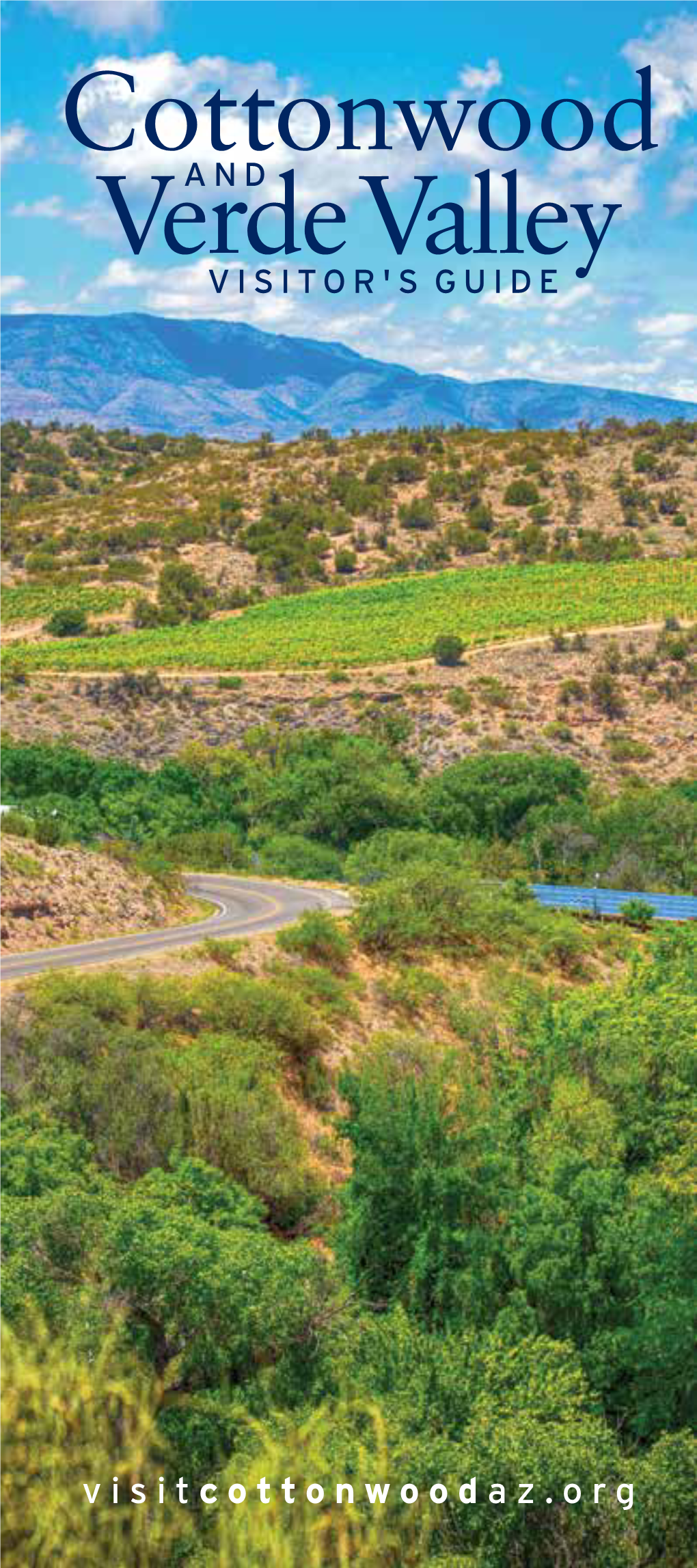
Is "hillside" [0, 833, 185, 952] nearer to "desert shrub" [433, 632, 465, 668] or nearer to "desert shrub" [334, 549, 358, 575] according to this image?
"desert shrub" [433, 632, 465, 668]

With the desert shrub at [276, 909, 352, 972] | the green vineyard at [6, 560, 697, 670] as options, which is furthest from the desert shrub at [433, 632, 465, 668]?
the desert shrub at [276, 909, 352, 972]

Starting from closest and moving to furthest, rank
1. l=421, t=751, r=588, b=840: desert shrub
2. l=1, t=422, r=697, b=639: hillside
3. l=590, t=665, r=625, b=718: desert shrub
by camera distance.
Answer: l=421, t=751, r=588, b=840: desert shrub, l=590, t=665, r=625, b=718: desert shrub, l=1, t=422, r=697, b=639: hillside

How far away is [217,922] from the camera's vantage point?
35188 millimetres

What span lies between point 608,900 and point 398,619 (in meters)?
48.5

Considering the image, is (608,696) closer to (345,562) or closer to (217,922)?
(345,562)

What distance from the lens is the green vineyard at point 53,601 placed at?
3797 inches

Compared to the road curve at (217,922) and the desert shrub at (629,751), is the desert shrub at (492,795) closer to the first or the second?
the desert shrub at (629,751)

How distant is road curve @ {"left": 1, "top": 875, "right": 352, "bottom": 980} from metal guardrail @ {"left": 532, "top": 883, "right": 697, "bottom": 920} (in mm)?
6631

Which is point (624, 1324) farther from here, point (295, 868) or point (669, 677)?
point (669, 677)

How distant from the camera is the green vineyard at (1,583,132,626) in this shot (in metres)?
96.4

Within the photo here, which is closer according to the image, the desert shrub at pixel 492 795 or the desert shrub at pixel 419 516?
the desert shrub at pixel 492 795

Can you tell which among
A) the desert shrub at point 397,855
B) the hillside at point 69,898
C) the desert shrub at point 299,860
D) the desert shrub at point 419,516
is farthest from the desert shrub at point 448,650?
the hillside at point 69,898

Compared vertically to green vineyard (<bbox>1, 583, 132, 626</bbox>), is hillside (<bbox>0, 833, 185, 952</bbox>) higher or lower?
lower

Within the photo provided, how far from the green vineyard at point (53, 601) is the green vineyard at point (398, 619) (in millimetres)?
4984
